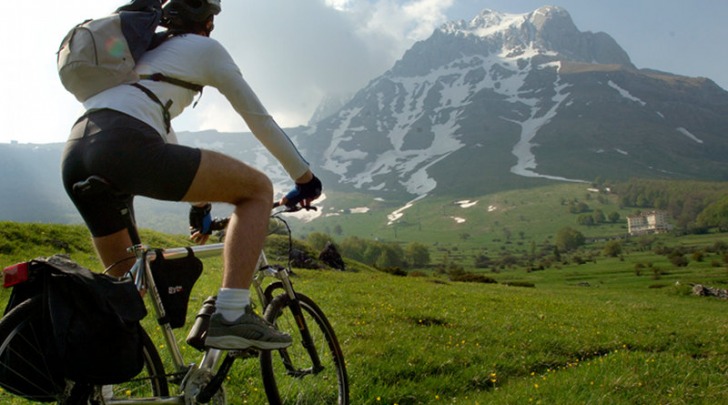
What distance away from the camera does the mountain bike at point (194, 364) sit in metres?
3.12

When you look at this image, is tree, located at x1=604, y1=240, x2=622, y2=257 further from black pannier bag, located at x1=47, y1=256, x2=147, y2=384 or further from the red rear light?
the red rear light

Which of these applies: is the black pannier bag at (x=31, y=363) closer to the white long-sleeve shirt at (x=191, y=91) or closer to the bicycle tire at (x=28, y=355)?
the bicycle tire at (x=28, y=355)

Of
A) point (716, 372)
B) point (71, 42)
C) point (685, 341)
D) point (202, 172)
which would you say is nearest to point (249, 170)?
point (202, 172)

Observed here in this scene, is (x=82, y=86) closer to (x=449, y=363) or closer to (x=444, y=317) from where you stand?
(x=449, y=363)

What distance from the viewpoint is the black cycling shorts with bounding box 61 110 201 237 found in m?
3.48

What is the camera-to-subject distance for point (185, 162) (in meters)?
3.60

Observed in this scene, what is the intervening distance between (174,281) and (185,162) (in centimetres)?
105

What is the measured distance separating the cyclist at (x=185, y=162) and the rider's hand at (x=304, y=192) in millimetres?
12

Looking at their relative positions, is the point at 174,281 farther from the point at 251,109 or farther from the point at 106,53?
the point at 106,53

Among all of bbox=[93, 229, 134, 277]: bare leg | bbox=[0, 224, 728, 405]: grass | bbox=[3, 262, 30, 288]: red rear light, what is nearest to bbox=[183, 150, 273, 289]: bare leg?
bbox=[93, 229, 134, 277]: bare leg

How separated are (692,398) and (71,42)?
342 inches

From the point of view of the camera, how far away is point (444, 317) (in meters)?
14.1

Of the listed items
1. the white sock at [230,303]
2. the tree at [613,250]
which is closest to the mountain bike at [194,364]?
the white sock at [230,303]

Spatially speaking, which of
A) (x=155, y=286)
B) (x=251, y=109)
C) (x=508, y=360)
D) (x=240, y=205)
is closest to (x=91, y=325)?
(x=155, y=286)
